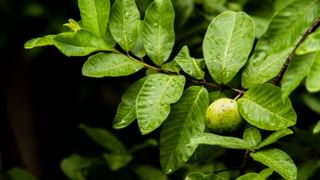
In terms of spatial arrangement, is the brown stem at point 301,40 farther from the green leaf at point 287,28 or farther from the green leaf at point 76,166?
the green leaf at point 76,166

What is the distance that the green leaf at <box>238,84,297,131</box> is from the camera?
935 millimetres

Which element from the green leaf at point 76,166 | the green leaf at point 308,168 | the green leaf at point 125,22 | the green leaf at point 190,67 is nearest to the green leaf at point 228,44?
the green leaf at point 190,67

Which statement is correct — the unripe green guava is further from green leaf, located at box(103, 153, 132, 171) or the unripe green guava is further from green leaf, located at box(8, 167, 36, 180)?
green leaf, located at box(8, 167, 36, 180)

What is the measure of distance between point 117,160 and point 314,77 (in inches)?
29.1

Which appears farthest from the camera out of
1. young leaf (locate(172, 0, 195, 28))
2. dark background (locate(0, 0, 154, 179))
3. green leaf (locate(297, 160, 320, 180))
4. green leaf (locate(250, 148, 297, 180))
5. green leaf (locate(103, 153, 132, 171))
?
dark background (locate(0, 0, 154, 179))

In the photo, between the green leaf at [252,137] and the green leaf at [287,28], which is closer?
the green leaf at [287,28]

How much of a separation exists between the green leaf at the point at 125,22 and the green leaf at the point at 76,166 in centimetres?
56

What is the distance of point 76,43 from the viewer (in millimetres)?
1028

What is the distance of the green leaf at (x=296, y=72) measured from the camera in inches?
32.5

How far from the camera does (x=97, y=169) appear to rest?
1516 mm

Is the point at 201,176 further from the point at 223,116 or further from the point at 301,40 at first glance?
the point at 301,40

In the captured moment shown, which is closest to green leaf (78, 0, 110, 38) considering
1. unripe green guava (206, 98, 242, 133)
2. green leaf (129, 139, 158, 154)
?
unripe green guava (206, 98, 242, 133)

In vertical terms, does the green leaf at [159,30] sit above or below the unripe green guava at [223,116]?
above

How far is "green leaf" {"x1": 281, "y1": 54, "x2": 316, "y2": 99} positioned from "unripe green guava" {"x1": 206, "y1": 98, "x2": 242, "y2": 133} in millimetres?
160
